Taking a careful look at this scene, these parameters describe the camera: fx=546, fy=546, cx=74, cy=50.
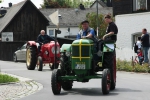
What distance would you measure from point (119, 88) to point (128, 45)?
21439mm

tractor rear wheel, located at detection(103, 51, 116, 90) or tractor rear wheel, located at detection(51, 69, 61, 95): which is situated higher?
tractor rear wheel, located at detection(103, 51, 116, 90)

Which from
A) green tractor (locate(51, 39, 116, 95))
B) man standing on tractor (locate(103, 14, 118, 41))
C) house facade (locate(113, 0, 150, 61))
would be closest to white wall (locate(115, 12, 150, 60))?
house facade (locate(113, 0, 150, 61))

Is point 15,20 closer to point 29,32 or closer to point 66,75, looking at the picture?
point 29,32

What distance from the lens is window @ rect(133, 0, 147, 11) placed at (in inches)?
1390

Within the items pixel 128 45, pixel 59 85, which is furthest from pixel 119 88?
pixel 128 45

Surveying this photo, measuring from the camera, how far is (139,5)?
3600 cm

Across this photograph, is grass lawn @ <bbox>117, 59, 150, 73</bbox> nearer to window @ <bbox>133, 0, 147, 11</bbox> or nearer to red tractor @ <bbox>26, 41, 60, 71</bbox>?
red tractor @ <bbox>26, 41, 60, 71</bbox>

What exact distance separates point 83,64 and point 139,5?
22610mm

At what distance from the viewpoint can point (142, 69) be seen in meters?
22.6

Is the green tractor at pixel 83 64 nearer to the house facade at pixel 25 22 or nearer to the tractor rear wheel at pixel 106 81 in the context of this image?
the tractor rear wheel at pixel 106 81

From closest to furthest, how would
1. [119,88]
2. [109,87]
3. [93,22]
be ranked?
1. [109,87]
2. [119,88]
3. [93,22]

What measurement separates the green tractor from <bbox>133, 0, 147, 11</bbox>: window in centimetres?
2082

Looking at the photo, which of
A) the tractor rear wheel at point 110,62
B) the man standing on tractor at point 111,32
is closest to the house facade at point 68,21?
the man standing on tractor at point 111,32

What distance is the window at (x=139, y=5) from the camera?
3531 centimetres
